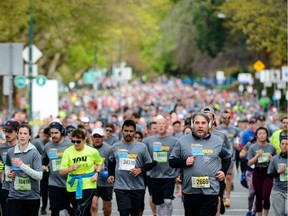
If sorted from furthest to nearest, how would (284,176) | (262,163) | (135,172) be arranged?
(262,163) → (284,176) → (135,172)

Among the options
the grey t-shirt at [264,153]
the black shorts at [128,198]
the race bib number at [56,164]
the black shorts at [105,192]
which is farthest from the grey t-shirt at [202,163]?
the grey t-shirt at [264,153]

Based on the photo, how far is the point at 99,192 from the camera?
1772 cm

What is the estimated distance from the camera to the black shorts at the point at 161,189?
58.8 feet

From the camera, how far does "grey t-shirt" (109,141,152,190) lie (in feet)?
51.0

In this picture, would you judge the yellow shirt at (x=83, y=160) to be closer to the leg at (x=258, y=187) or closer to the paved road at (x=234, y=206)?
the leg at (x=258, y=187)

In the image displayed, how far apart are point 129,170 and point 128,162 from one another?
0.11 meters

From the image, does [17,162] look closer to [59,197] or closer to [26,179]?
[26,179]

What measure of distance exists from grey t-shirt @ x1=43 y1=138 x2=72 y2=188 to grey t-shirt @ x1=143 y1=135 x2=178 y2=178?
6.69ft

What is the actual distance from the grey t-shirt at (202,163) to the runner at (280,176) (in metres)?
3.35

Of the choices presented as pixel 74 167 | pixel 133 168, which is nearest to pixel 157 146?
pixel 133 168

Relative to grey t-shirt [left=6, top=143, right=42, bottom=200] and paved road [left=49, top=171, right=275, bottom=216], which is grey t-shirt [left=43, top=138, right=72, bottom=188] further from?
paved road [left=49, top=171, right=275, bottom=216]

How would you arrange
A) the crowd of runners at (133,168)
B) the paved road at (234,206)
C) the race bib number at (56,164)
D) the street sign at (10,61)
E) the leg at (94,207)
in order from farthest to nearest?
the street sign at (10,61), the paved road at (234,206), the leg at (94,207), the race bib number at (56,164), the crowd of runners at (133,168)

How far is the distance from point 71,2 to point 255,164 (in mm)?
31492

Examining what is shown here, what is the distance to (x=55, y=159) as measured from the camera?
16.2m
